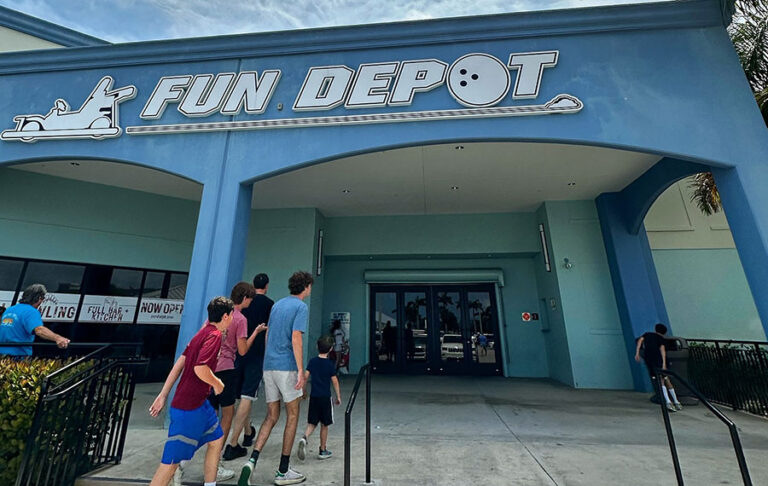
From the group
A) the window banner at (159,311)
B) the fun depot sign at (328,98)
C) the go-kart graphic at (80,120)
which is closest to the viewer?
the fun depot sign at (328,98)

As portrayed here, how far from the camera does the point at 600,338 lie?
8.44 metres

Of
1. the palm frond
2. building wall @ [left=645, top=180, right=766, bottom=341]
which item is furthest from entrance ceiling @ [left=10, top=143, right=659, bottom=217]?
building wall @ [left=645, top=180, right=766, bottom=341]

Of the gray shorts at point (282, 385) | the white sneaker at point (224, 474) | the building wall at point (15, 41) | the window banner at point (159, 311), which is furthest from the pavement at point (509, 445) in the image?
the building wall at point (15, 41)

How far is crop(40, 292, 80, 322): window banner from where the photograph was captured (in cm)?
783

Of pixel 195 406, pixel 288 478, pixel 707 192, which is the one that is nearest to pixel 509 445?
pixel 288 478

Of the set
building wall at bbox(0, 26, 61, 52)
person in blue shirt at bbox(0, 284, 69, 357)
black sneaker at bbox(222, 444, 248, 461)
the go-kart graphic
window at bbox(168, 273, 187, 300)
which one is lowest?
black sneaker at bbox(222, 444, 248, 461)

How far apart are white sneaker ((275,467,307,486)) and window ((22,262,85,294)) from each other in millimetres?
8161

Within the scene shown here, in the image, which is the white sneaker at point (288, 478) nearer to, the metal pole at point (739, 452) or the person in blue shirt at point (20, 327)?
the person in blue shirt at point (20, 327)

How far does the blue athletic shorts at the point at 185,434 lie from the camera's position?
257cm

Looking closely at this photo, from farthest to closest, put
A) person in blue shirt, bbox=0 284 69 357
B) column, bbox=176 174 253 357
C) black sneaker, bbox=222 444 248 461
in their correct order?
column, bbox=176 174 253 357 → person in blue shirt, bbox=0 284 69 357 → black sneaker, bbox=222 444 248 461

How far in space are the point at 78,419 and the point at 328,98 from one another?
17.8ft

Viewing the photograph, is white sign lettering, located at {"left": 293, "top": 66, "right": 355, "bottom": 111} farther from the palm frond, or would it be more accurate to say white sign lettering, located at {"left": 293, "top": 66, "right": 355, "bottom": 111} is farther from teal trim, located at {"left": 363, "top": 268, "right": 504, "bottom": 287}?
the palm frond

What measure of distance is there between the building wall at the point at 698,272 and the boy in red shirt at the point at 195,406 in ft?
35.0

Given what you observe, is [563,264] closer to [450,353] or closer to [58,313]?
[450,353]
